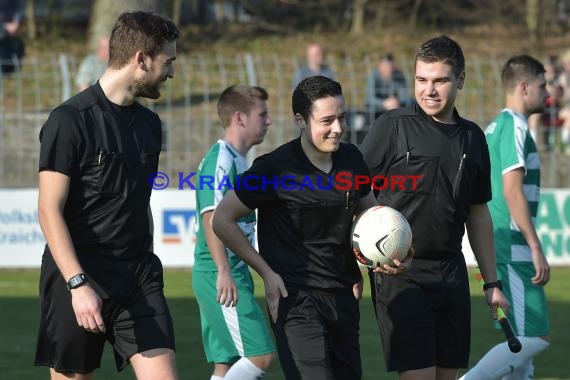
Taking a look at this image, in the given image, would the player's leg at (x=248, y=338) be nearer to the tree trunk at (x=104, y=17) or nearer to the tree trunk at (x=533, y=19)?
the tree trunk at (x=104, y=17)

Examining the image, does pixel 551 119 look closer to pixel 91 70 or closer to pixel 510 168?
pixel 91 70

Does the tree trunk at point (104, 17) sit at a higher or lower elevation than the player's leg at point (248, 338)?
higher

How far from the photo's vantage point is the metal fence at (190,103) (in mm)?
14906


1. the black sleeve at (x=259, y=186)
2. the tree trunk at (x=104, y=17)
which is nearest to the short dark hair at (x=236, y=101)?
the black sleeve at (x=259, y=186)

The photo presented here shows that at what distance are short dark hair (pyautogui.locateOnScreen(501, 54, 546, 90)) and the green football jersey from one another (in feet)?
5.86

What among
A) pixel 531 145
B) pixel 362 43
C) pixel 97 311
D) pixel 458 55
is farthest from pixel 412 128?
pixel 362 43

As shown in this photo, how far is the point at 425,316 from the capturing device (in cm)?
572

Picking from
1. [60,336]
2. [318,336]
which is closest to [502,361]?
[318,336]

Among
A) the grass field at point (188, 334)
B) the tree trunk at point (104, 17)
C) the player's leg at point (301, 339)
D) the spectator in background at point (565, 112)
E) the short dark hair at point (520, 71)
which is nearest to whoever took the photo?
the player's leg at point (301, 339)

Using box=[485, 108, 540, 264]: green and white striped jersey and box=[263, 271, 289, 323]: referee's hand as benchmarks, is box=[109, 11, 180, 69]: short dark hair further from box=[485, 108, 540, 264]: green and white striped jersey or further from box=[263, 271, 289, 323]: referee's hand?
box=[485, 108, 540, 264]: green and white striped jersey

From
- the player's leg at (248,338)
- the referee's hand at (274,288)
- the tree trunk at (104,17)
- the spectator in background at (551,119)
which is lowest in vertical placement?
the player's leg at (248,338)

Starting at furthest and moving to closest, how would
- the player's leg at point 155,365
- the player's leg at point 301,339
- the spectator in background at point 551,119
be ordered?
the spectator in background at point 551,119, the player's leg at point 301,339, the player's leg at point 155,365

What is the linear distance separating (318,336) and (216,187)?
1.94m

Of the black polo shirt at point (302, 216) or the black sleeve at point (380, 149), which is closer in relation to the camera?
the black polo shirt at point (302, 216)
